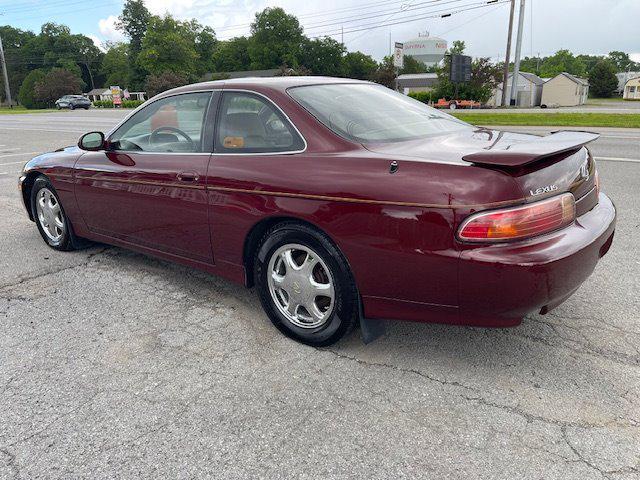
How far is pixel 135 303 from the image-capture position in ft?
12.3

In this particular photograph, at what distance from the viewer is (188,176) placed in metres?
3.40

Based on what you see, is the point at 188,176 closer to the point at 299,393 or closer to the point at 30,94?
the point at 299,393

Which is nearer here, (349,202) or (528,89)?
(349,202)

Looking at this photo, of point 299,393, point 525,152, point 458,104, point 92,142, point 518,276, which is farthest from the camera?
point 458,104

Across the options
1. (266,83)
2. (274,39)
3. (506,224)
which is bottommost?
(506,224)

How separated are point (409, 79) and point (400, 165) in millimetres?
97608

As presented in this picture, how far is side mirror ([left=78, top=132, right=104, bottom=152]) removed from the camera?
13.6 ft

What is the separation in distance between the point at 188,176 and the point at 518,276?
Answer: 6.94ft

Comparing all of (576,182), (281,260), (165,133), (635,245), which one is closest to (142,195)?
(165,133)

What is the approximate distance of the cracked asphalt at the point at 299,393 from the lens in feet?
7.04

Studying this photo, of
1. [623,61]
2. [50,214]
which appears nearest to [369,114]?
[50,214]

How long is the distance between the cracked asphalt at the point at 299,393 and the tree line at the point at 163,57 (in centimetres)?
5694

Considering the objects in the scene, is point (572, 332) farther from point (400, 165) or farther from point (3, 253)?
point (3, 253)

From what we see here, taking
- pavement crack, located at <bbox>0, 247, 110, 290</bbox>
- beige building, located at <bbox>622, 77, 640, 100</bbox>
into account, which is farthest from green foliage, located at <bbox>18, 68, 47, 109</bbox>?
beige building, located at <bbox>622, 77, 640, 100</bbox>
